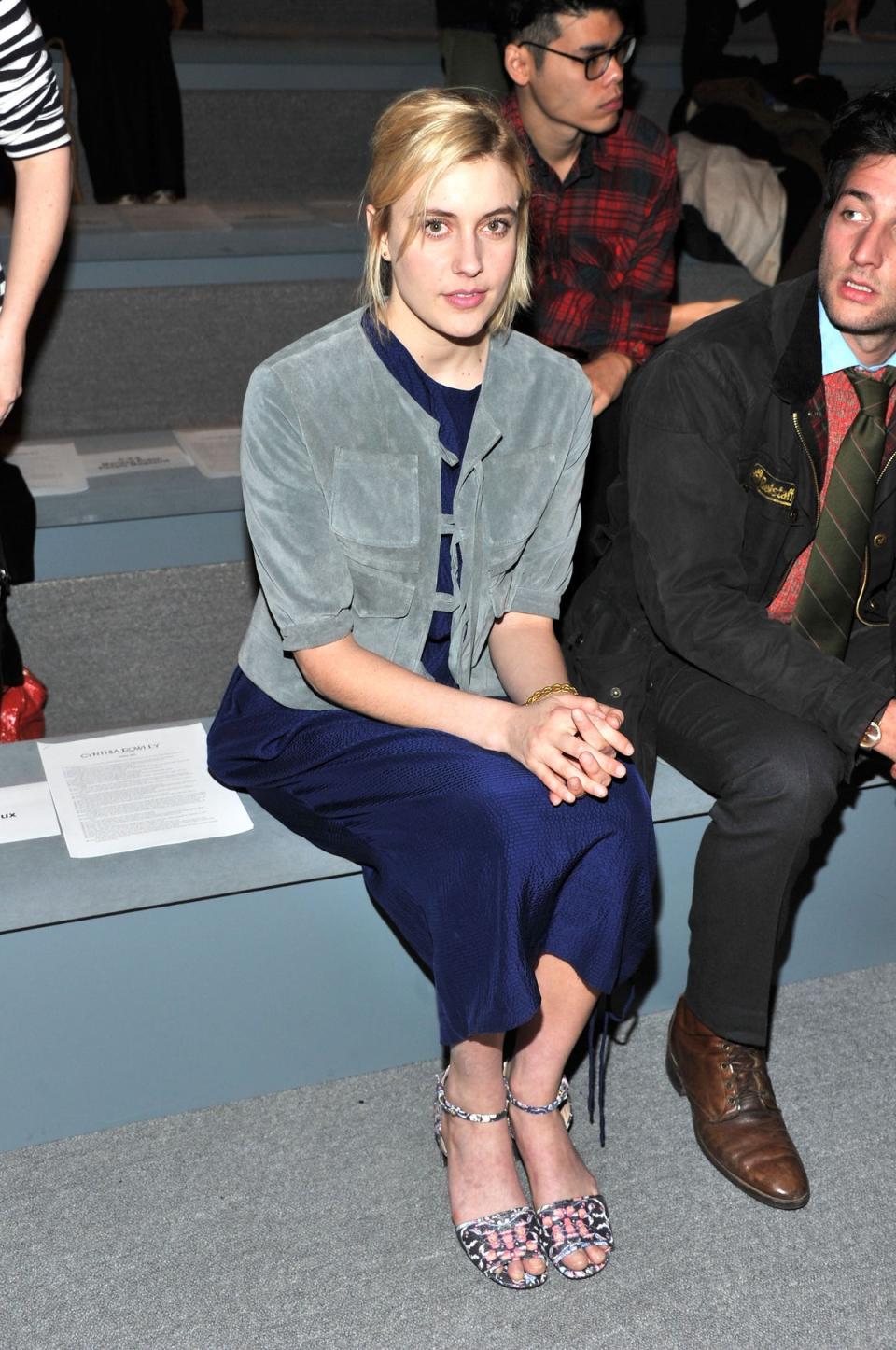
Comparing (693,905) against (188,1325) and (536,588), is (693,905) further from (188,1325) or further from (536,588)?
(188,1325)

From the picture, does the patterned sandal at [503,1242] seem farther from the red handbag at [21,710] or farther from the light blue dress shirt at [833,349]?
the light blue dress shirt at [833,349]

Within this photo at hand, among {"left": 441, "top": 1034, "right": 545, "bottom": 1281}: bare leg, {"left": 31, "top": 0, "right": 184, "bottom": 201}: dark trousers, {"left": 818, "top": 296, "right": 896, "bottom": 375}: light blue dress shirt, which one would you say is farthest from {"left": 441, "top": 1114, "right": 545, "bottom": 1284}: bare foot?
{"left": 31, "top": 0, "right": 184, "bottom": 201}: dark trousers

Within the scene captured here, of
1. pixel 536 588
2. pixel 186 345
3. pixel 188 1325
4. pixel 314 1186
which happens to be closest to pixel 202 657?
pixel 186 345

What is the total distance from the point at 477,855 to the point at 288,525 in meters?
0.42

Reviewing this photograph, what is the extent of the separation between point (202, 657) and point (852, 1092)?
1.30 meters

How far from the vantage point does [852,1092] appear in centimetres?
175

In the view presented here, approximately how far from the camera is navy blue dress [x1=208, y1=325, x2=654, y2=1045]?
54.2 inches

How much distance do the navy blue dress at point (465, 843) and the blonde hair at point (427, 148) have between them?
14cm

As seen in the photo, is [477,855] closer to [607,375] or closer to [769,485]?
[769,485]

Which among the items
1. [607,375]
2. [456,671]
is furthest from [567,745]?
[607,375]

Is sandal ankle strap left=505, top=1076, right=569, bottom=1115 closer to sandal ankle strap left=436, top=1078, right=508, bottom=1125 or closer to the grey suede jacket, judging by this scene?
→ sandal ankle strap left=436, top=1078, right=508, bottom=1125

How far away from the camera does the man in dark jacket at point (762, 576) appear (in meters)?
1.60

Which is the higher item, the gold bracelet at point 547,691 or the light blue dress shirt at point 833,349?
the light blue dress shirt at point 833,349

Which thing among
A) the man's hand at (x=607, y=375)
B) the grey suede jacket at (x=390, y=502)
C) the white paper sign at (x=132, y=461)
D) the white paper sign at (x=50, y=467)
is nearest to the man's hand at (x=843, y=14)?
the man's hand at (x=607, y=375)
